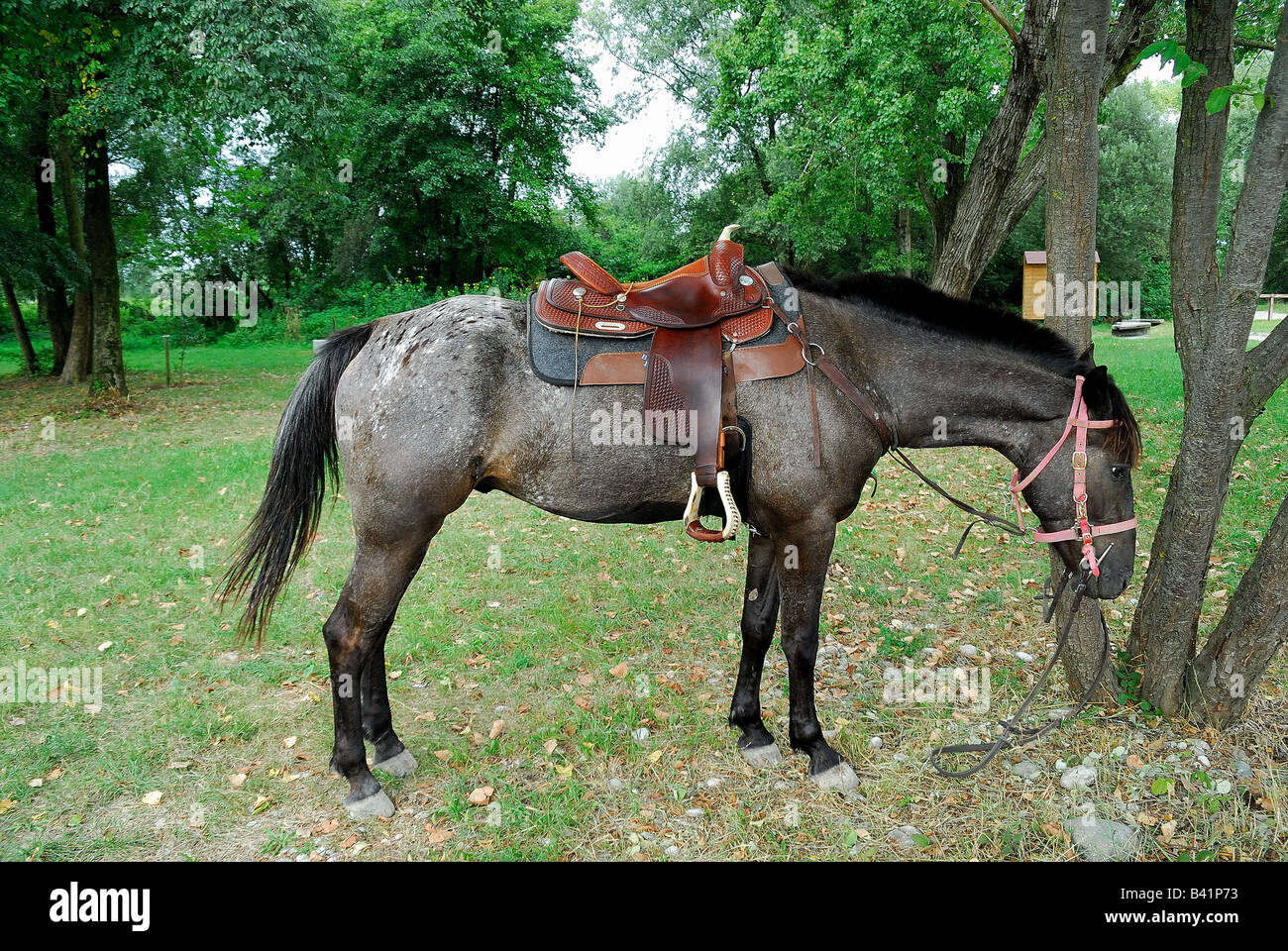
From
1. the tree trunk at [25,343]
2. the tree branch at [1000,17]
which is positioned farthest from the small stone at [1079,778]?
the tree trunk at [25,343]

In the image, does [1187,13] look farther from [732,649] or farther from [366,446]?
[366,446]

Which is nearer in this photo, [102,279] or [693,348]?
[693,348]

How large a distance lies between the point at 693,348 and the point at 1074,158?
2.36 meters

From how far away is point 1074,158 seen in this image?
148 inches

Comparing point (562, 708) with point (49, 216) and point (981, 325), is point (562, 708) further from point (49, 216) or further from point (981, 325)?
point (49, 216)

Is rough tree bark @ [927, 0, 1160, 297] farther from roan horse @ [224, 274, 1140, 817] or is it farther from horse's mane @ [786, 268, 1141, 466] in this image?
roan horse @ [224, 274, 1140, 817]

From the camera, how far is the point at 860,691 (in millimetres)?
4449

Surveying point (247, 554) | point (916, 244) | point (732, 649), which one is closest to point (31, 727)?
point (247, 554)

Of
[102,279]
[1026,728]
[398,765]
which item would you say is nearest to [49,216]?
[102,279]

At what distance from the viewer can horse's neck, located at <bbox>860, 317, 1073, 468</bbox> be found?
340 centimetres

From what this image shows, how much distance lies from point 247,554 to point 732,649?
10.2 feet

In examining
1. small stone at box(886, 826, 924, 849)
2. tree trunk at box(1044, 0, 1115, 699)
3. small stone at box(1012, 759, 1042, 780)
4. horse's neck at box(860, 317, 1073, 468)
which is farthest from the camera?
tree trunk at box(1044, 0, 1115, 699)

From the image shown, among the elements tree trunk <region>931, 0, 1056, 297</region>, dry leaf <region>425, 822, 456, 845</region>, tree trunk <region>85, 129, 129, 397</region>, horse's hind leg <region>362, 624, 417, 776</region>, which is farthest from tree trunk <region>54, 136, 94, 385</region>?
tree trunk <region>931, 0, 1056, 297</region>

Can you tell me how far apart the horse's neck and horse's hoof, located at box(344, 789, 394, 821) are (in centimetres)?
311
